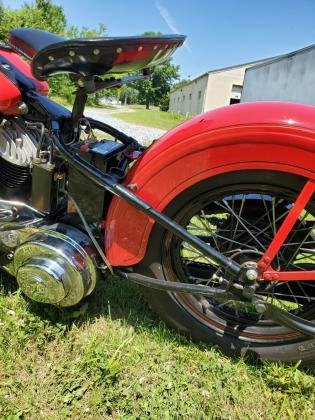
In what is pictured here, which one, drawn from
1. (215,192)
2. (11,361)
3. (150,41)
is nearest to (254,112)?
(215,192)

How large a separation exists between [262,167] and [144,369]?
1086 millimetres

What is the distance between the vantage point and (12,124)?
1951 millimetres

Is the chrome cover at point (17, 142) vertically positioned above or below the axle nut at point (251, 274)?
above

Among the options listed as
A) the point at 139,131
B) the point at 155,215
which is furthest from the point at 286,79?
the point at 155,215

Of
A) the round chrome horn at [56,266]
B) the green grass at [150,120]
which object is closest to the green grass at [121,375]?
the round chrome horn at [56,266]

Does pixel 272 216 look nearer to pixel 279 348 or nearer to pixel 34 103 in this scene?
pixel 279 348

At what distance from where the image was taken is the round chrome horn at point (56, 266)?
5.79 ft

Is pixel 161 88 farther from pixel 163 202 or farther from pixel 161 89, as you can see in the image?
pixel 163 202

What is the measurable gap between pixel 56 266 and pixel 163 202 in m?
0.57

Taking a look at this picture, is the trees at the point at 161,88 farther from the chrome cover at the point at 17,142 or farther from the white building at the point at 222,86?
the chrome cover at the point at 17,142

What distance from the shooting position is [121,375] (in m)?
1.78

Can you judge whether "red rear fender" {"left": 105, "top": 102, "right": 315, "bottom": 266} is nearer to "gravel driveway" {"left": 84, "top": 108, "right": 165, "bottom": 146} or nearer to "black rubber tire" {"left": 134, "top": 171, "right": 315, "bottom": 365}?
"black rubber tire" {"left": 134, "top": 171, "right": 315, "bottom": 365}

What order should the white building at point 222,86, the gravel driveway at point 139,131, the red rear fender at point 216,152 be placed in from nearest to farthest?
the red rear fender at point 216,152, the gravel driveway at point 139,131, the white building at point 222,86

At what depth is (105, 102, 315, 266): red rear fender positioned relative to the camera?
4.75 ft
